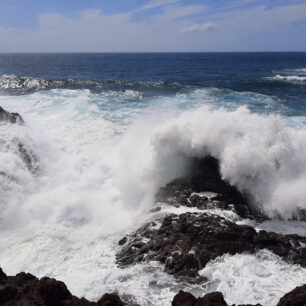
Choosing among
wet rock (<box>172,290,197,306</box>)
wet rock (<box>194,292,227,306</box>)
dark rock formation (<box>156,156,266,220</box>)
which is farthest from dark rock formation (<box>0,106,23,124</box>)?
wet rock (<box>194,292,227,306</box>)

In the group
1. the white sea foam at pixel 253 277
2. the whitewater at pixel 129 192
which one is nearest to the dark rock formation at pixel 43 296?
the whitewater at pixel 129 192

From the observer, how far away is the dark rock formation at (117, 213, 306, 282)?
834cm

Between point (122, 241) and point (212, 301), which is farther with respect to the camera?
point (122, 241)

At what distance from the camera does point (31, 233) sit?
10531 millimetres

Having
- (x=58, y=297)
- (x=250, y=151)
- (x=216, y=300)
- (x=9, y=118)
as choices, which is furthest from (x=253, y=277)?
(x=9, y=118)

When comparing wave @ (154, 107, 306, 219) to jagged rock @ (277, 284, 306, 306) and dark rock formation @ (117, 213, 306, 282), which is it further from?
jagged rock @ (277, 284, 306, 306)

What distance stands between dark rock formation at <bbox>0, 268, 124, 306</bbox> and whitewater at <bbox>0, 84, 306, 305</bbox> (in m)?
1.41

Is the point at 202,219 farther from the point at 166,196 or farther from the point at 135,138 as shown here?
the point at 135,138

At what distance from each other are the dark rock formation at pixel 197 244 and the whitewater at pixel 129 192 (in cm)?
26

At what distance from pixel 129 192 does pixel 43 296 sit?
6.39 m

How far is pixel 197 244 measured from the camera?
877cm

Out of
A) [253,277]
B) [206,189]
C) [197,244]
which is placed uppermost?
[206,189]

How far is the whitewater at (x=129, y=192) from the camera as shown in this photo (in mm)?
7957

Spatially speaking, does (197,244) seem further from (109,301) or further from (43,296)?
(43,296)
